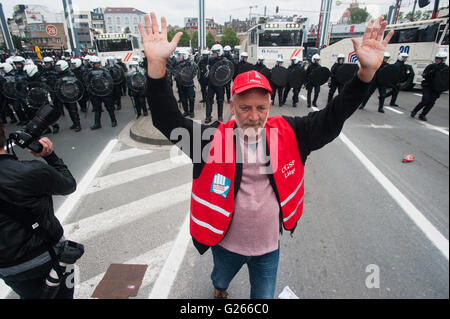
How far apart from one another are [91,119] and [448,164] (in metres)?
10.6

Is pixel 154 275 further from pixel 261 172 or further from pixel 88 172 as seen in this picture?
pixel 88 172

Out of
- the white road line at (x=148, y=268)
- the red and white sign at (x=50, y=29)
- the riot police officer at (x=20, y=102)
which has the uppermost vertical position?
the red and white sign at (x=50, y=29)

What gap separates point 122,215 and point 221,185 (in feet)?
8.95

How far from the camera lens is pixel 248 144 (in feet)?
5.74

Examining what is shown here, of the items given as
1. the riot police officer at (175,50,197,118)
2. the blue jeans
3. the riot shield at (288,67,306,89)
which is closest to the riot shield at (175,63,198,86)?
the riot police officer at (175,50,197,118)

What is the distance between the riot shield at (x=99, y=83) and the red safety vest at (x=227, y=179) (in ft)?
24.7

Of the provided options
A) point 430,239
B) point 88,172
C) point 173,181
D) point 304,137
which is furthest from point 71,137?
point 430,239

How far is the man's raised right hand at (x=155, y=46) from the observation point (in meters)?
1.59

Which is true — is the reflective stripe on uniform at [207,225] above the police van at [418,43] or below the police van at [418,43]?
below

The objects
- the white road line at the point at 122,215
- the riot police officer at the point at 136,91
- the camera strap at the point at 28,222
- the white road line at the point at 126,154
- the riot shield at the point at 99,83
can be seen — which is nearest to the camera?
the camera strap at the point at 28,222

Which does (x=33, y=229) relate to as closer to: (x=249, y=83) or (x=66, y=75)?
(x=249, y=83)

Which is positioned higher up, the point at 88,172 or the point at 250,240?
the point at 250,240

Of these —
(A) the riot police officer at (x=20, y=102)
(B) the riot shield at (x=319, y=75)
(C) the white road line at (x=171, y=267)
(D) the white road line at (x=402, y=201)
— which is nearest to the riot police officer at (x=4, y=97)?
(A) the riot police officer at (x=20, y=102)

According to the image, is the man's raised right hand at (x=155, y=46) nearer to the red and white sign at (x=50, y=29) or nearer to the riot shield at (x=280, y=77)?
the red and white sign at (x=50, y=29)
